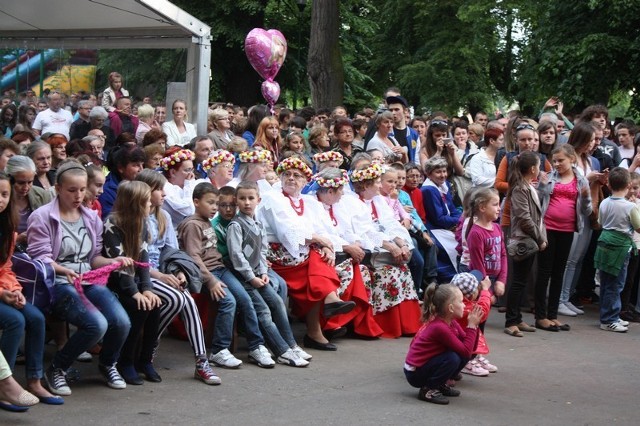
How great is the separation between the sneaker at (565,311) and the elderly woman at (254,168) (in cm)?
396

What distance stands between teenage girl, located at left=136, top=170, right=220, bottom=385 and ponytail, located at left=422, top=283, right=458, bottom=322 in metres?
1.69

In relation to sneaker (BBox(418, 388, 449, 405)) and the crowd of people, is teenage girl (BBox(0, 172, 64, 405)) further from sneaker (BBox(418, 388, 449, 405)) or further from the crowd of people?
sneaker (BBox(418, 388, 449, 405))

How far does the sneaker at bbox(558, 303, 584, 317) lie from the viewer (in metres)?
11.6

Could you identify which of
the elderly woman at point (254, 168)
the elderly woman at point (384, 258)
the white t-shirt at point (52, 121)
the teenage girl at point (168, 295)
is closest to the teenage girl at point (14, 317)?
the teenage girl at point (168, 295)

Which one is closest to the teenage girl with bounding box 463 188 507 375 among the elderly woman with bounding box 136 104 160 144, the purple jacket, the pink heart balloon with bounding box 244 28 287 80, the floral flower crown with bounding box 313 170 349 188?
the floral flower crown with bounding box 313 170 349 188

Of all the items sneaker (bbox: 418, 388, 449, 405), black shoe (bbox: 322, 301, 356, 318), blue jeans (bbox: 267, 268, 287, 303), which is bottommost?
sneaker (bbox: 418, 388, 449, 405)

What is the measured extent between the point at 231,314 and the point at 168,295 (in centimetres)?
71

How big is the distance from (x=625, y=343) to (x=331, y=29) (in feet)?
38.9

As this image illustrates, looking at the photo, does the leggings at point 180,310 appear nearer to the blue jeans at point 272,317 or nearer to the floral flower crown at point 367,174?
the blue jeans at point 272,317

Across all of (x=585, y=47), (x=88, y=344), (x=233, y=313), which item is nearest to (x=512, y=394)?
(x=233, y=313)

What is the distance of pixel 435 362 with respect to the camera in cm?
748

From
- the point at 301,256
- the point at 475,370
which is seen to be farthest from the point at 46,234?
the point at 475,370

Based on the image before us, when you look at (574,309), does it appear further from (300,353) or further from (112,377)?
(112,377)

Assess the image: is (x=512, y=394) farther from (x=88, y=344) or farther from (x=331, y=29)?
(x=331, y=29)
